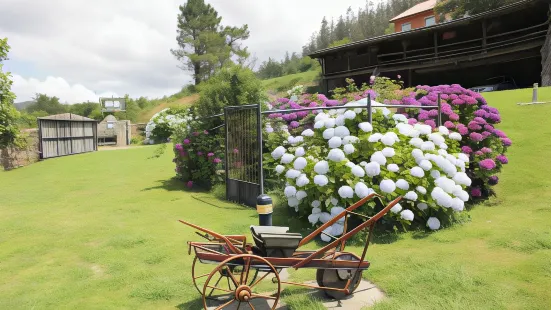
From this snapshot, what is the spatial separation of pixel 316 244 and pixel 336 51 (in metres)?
22.3

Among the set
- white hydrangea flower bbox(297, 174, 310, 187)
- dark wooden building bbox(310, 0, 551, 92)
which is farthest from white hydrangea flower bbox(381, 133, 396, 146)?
dark wooden building bbox(310, 0, 551, 92)

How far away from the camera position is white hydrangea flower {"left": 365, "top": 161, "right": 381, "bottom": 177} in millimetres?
5438

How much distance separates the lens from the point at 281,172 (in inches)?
266

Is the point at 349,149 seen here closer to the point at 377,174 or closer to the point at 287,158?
the point at 377,174

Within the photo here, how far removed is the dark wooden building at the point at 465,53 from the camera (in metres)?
19.3

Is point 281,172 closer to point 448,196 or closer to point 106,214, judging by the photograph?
point 448,196

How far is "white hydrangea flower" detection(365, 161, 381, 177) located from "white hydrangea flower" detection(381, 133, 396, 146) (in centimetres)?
48

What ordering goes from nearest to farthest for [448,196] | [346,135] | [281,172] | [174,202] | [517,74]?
1. [448,196]
2. [346,135]
3. [281,172]
4. [174,202]
5. [517,74]

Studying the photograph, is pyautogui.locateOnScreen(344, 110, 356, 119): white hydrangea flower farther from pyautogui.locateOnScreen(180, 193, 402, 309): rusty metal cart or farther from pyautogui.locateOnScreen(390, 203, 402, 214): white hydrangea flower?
pyautogui.locateOnScreen(180, 193, 402, 309): rusty metal cart

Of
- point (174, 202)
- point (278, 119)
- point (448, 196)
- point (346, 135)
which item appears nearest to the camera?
point (448, 196)

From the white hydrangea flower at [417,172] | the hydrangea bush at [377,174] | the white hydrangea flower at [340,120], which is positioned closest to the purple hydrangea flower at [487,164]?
the hydrangea bush at [377,174]

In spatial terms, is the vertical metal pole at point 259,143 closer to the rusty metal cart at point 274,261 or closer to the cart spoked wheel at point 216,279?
the cart spoked wheel at point 216,279

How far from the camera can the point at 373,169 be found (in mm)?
5445

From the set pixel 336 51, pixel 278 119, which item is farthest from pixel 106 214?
pixel 336 51
